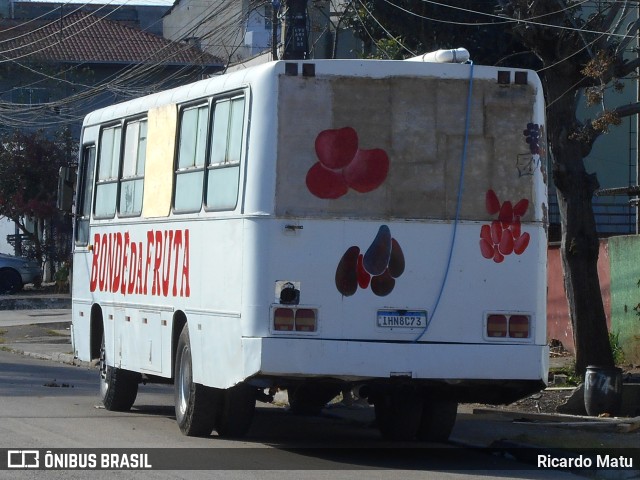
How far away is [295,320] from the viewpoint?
9852 mm

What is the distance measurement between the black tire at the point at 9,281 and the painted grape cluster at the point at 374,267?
96.2 feet

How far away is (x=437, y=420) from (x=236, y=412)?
6.30 feet

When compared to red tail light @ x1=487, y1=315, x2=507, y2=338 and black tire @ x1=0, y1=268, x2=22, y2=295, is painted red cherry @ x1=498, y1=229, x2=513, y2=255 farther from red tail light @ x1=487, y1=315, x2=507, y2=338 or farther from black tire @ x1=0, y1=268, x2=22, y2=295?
black tire @ x1=0, y1=268, x2=22, y2=295

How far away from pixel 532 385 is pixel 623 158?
2034cm

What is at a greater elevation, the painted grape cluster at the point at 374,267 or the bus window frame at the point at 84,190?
the bus window frame at the point at 84,190

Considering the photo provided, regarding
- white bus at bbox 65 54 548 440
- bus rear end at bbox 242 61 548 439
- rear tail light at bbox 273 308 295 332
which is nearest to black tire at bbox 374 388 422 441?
white bus at bbox 65 54 548 440

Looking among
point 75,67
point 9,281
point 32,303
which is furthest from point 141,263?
point 75,67

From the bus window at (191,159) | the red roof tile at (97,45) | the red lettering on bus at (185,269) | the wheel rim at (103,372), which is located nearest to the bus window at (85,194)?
the wheel rim at (103,372)

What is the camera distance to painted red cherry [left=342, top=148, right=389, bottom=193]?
10094 mm

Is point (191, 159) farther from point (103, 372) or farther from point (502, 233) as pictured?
point (103, 372)

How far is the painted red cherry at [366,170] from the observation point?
10.1 metres

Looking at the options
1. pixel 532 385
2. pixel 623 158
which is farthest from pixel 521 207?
pixel 623 158

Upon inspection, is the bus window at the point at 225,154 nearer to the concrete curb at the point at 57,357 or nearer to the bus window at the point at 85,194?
the bus window at the point at 85,194

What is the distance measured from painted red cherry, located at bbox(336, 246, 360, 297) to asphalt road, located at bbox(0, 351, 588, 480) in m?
1.42
